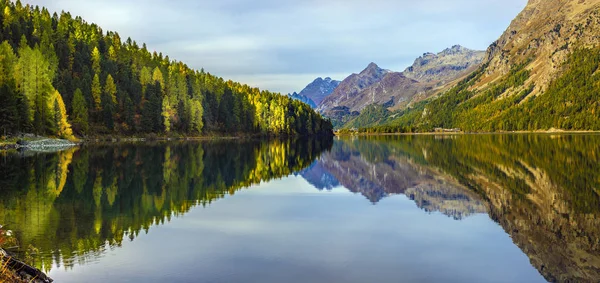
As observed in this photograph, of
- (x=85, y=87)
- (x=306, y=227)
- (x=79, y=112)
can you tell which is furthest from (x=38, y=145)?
(x=306, y=227)

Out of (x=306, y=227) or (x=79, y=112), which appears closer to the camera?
(x=306, y=227)

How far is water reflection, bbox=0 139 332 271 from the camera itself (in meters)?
20.2

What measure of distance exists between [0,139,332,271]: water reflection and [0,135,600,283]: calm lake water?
120 millimetres

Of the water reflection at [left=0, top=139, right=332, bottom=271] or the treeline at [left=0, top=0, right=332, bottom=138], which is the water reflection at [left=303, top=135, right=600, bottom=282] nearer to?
the water reflection at [left=0, top=139, right=332, bottom=271]

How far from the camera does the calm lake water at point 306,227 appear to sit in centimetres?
1661

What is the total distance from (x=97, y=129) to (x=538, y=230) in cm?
12666

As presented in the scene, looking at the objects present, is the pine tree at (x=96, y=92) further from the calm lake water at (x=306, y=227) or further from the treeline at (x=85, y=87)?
the calm lake water at (x=306, y=227)

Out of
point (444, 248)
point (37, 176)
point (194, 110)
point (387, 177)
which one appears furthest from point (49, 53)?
point (444, 248)

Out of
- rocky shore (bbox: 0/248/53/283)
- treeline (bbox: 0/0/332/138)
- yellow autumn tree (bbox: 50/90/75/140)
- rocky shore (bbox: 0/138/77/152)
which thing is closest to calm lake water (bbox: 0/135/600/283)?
rocky shore (bbox: 0/248/53/283)

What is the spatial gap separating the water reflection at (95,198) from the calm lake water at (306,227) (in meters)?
0.12

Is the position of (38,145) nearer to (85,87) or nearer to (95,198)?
(85,87)

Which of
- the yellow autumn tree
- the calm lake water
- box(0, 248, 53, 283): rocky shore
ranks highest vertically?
the yellow autumn tree

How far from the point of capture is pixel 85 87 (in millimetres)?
129000

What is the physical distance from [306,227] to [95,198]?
645 inches
